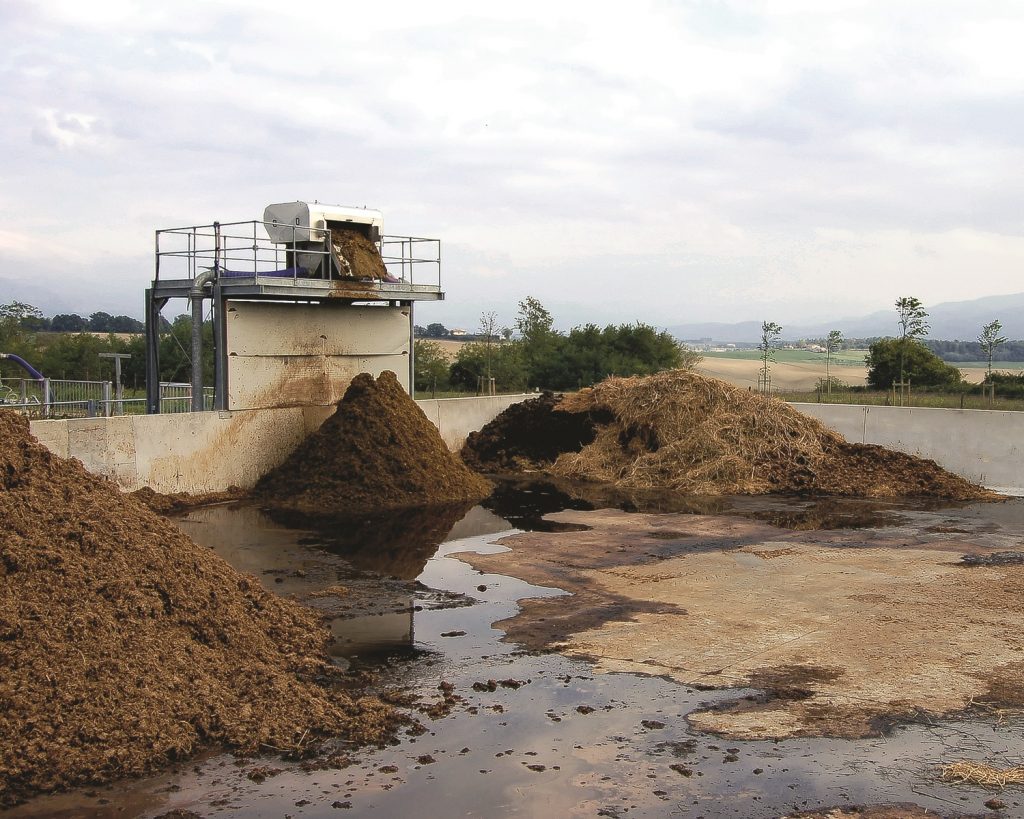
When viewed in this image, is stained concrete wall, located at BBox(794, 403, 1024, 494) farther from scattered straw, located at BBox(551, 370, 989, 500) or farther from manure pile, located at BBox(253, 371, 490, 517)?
manure pile, located at BBox(253, 371, 490, 517)

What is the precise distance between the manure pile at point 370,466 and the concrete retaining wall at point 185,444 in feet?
1.44

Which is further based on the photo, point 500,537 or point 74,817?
point 500,537

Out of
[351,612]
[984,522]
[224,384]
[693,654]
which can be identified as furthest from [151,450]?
[984,522]

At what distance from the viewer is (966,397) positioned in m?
33.2

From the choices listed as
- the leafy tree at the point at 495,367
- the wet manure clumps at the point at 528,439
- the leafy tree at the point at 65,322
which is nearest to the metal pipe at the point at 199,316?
the wet manure clumps at the point at 528,439

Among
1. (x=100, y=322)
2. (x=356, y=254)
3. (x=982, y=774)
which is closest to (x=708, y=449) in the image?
(x=356, y=254)

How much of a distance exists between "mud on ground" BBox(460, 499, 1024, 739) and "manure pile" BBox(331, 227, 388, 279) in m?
7.25

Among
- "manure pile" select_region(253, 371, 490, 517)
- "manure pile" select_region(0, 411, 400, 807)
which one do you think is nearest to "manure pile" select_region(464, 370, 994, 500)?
"manure pile" select_region(253, 371, 490, 517)

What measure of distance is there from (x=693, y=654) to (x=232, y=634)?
3821mm

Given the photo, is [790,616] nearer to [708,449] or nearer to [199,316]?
[708,449]

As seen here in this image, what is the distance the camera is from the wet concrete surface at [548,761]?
6129 millimetres

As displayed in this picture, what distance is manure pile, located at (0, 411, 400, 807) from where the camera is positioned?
21.7 feet

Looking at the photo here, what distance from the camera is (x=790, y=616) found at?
10203 mm

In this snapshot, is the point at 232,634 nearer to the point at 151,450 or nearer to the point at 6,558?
the point at 6,558
